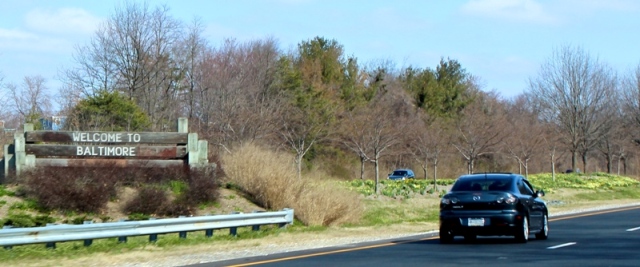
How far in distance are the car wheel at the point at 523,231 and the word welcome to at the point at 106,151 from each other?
13.5m

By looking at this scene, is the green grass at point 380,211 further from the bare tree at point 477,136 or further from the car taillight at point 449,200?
the car taillight at point 449,200

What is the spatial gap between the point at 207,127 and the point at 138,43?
26.6 feet

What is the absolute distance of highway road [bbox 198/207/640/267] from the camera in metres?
14.5

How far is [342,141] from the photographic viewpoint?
52.3m

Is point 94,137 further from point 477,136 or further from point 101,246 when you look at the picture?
point 477,136

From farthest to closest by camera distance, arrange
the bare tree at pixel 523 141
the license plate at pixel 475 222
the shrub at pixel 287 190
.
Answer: the bare tree at pixel 523 141 → the shrub at pixel 287 190 → the license plate at pixel 475 222

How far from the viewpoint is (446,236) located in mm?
18797

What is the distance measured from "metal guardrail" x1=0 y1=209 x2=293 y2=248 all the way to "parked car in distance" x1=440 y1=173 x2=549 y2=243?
5250mm

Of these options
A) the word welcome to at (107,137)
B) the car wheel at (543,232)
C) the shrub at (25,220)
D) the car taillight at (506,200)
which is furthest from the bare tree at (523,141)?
the car taillight at (506,200)

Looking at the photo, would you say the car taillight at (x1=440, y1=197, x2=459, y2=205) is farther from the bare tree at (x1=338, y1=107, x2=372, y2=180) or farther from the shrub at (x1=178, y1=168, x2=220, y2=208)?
the bare tree at (x1=338, y1=107, x2=372, y2=180)

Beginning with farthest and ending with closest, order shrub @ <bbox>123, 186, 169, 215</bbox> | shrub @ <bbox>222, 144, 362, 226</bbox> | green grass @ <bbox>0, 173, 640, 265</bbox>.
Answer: shrub @ <bbox>222, 144, 362, 226</bbox>, shrub @ <bbox>123, 186, 169, 215</bbox>, green grass @ <bbox>0, 173, 640, 265</bbox>

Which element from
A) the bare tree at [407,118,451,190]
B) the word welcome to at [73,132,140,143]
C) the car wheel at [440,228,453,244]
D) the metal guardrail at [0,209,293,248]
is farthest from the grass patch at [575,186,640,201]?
the car wheel at [440,228,453,244]

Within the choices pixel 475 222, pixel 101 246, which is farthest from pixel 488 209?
pixel 101 246

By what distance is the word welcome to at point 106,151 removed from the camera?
26.7 meters
